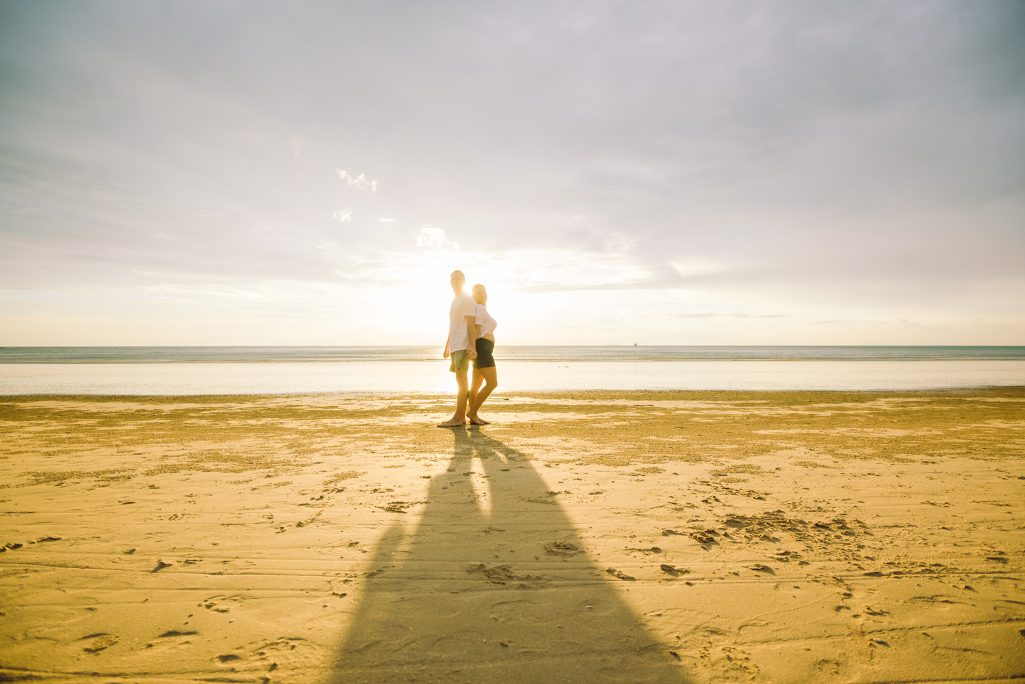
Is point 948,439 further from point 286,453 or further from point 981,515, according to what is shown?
point 286,453

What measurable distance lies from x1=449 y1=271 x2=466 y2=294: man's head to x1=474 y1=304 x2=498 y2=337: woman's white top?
46 centimetres

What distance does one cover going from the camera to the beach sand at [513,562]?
222 centimetres

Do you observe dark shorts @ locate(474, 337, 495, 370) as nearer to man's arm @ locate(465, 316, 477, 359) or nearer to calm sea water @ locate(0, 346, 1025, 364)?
man's arm @ locate(465, 316, 477, 359)

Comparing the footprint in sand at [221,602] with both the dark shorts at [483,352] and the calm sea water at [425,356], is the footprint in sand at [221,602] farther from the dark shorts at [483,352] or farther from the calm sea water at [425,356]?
the calm sea water at [425,356]

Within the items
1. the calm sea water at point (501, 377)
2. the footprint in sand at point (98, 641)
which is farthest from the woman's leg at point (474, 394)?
the calm sea water at point (501, 377)

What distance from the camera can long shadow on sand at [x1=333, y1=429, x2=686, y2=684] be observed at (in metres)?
2.13

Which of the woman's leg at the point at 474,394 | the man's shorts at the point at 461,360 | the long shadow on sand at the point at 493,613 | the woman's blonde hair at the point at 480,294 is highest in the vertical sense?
the woman's blonde hair at the point at 480,294

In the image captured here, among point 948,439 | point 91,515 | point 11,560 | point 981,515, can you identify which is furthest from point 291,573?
point 948,439

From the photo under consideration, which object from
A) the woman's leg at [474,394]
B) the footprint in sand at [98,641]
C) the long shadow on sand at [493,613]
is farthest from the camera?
the woman's leg at [474,394]

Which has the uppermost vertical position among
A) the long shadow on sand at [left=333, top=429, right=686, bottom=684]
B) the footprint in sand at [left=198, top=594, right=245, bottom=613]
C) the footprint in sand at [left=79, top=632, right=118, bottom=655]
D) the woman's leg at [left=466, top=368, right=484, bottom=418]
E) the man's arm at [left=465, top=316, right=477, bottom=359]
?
the man's arm at [left=465, top=316, right=477, bottom=359]

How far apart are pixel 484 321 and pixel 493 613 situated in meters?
6.08

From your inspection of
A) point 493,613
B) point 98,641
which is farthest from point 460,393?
point 98,641

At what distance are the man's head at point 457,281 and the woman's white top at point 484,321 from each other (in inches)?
18.1

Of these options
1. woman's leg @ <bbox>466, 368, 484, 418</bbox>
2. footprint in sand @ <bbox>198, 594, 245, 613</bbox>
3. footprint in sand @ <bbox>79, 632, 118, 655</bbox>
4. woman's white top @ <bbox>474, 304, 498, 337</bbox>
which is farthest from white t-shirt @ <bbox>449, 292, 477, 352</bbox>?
footprint in sand @ <bbox>79, 632, 118, 655</bbox>
